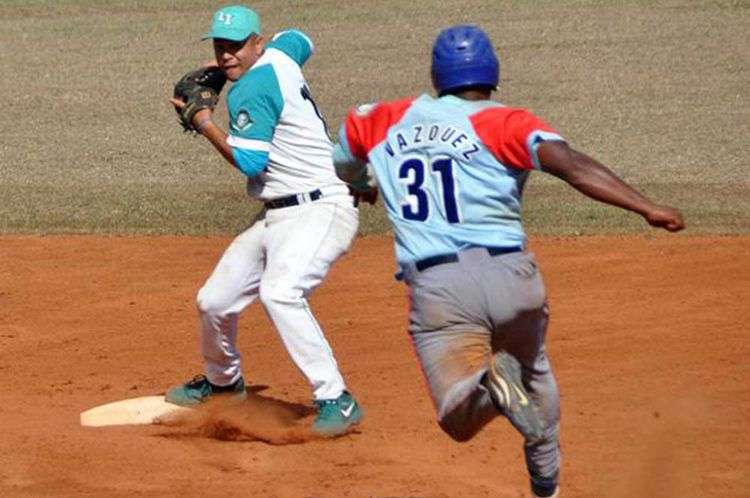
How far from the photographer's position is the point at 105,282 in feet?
40.3

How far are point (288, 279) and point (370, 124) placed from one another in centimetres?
185

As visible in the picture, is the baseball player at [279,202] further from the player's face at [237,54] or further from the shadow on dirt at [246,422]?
the shadow on dirt at [246,422]

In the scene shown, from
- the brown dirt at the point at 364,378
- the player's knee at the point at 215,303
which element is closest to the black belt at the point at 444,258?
the brown dirt at the point at 364,378

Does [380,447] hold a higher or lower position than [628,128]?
higher

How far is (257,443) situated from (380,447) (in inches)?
26.2

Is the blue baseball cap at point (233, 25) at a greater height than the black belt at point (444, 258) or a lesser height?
greater

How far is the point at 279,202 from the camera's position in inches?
347

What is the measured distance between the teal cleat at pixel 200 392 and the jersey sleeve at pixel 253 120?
4.40ft

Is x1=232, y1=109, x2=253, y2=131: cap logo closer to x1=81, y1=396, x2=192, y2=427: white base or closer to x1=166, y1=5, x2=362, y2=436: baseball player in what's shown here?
x1=166, y1=5, x2=362, y2=436: baseball player

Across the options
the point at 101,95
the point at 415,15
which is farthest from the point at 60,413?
Answer: the point at 415,15

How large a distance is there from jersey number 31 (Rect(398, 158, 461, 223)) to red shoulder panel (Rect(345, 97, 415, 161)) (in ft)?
0.75

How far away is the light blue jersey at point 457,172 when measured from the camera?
6566mm

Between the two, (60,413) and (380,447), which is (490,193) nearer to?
(380,447)

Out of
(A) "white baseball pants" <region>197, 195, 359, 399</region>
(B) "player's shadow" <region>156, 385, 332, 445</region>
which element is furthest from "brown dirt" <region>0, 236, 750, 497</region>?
(A) "white baseball pants" <region>197, 195, 359, 399</region>
